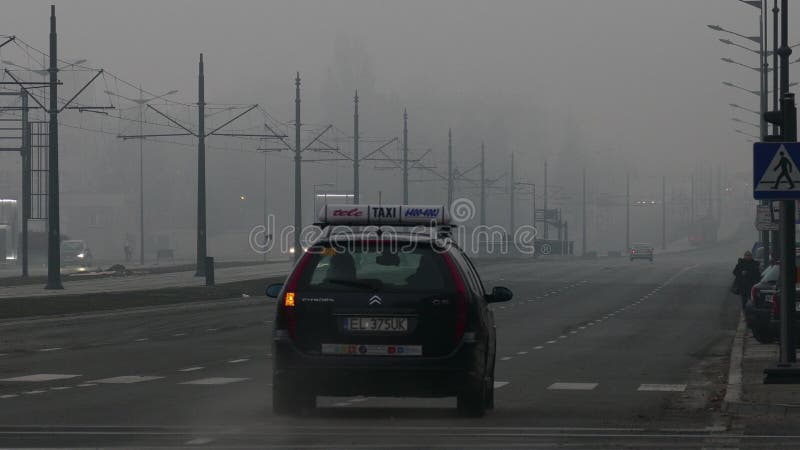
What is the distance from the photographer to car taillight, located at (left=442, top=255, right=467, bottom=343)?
43.9ft

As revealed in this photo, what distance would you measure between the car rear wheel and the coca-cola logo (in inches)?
61.7

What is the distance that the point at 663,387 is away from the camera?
1856 cm

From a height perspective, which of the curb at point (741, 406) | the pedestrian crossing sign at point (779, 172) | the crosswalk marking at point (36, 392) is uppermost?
the pedestrian crossing sign at point (779, 172)

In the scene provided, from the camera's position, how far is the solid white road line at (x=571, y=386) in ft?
A: 58.9

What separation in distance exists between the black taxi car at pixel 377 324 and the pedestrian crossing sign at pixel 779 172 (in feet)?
20.0

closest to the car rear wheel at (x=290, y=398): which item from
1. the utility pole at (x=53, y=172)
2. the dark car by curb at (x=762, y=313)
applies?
the dark car by curb at (x=762, y=313)

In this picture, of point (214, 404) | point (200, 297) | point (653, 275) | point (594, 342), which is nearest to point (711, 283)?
point (653, 275)

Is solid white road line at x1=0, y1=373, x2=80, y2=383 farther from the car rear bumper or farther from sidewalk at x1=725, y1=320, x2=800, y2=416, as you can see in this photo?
sidewalk at x1=725, y1=320, x2=800, y2=416

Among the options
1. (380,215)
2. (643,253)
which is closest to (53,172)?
(380,215)

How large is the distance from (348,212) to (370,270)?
0.82 meters

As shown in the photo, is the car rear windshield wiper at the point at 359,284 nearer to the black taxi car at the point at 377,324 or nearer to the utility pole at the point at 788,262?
the black taxi car at the point at 377,324

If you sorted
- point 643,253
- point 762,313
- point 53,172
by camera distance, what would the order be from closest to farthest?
point 762,313 → point 53,172 → point 643,253

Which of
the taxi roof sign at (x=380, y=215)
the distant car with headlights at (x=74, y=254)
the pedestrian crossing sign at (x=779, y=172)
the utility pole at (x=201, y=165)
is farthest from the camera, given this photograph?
the distant car with headlights at (x=74, y=254)

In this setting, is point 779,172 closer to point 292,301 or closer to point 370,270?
point 370,270
